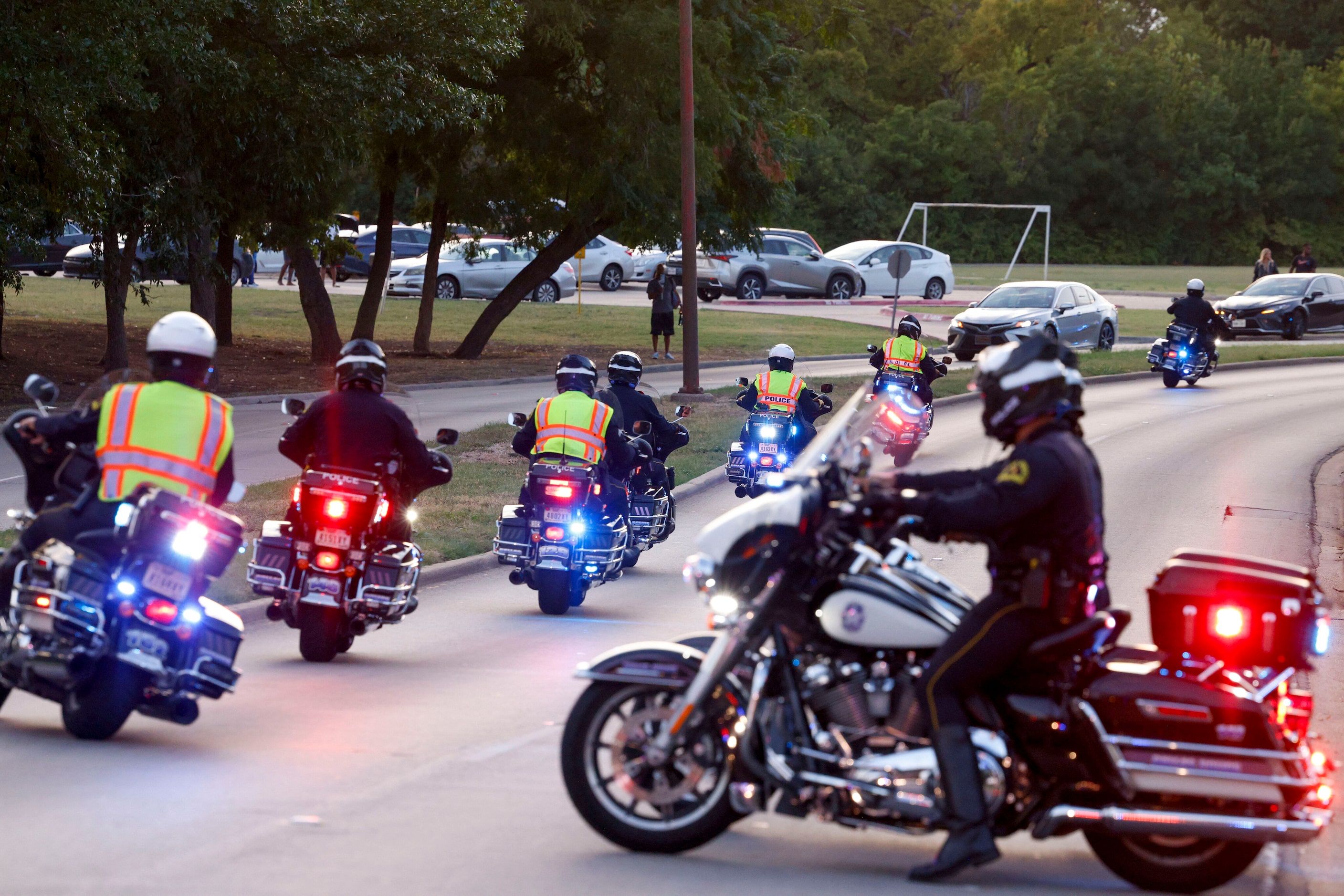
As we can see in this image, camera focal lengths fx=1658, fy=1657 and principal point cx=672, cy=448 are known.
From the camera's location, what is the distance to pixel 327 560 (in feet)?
28.9

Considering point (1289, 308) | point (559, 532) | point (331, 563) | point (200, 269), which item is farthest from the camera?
point (1289, 308)

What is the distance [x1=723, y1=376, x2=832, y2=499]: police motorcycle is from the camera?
15.9 metres

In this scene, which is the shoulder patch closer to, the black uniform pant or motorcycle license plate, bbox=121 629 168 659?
the black uniform pant

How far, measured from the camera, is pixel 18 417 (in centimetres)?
722

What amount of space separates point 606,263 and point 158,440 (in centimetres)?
4281

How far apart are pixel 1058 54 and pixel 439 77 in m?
61.3

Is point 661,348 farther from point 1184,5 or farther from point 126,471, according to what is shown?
point 1184,5

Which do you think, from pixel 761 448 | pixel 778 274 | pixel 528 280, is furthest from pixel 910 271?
Result: pixel 761 448

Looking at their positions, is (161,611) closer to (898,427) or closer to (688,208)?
(898,427)

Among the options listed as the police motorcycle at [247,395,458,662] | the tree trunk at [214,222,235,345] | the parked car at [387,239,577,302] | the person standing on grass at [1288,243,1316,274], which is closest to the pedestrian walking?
the person standing on grass at [1288,243,1316,274]

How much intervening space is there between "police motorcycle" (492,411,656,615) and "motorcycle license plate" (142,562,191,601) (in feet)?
13.5

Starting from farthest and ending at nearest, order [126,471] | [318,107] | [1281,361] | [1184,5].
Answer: [1184,5] < [1281,361] < [318,107] < [126,471]

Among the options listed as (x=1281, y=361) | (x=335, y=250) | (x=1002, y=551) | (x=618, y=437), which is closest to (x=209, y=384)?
(x=1002, y=551)

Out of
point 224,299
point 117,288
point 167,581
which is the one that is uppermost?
point 117,288
